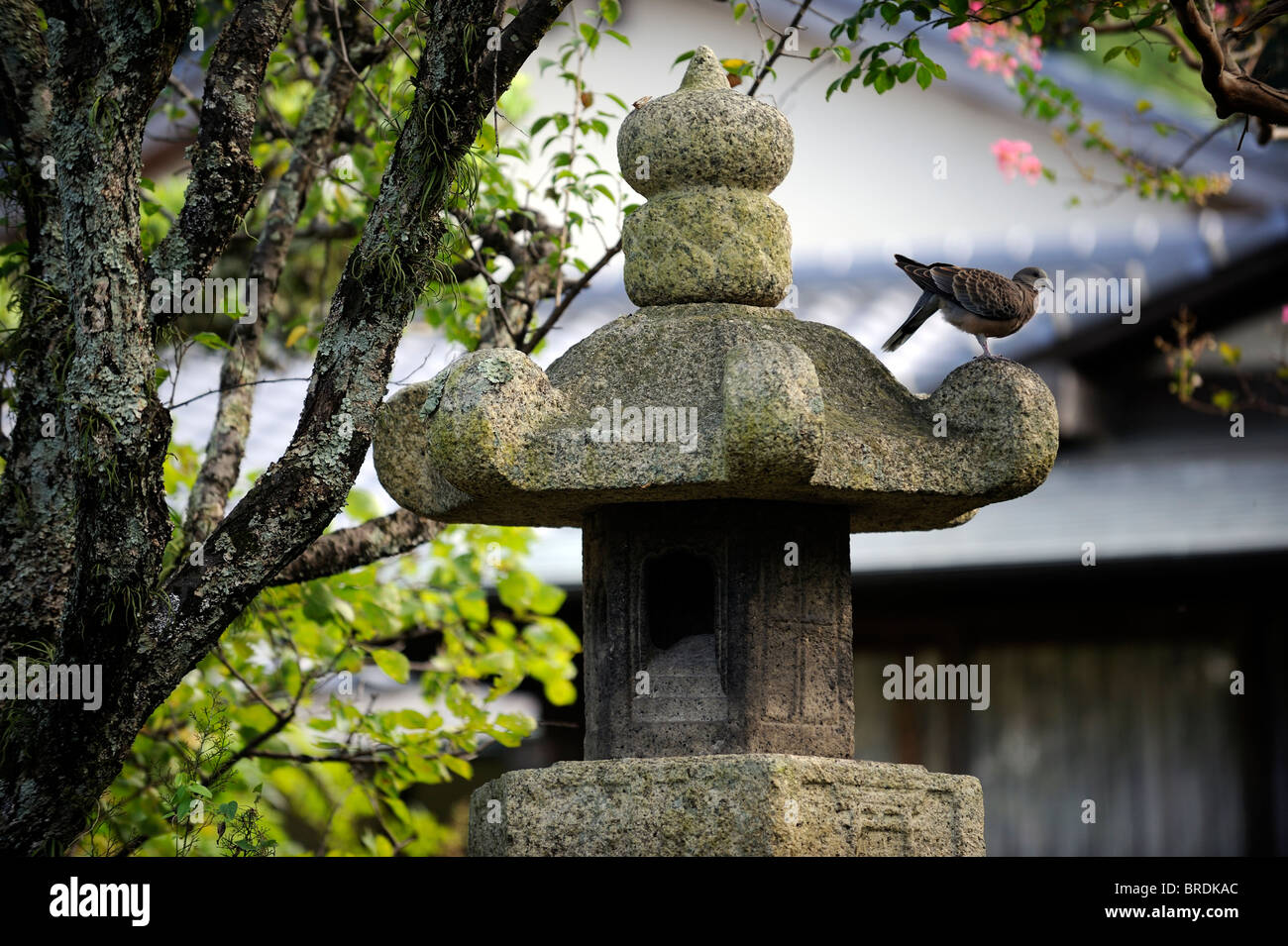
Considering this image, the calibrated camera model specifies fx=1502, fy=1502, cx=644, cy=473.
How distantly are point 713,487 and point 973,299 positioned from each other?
1.12 meters

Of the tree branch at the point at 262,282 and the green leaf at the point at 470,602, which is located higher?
the tree branch at the point at 262,282

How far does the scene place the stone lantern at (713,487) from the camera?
4016 millimetres

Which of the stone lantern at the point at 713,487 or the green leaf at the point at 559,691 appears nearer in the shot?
the stone lantern at the point at 713,487

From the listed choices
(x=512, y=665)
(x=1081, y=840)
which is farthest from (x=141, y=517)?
(x=1081, y=840)

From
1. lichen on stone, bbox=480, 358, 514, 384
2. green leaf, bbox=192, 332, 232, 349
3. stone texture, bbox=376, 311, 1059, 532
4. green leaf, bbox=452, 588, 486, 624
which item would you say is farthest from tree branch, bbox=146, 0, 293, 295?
green leaf, bbox=452, 588, 486, 624

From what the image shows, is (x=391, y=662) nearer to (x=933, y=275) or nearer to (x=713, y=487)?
(x=713, y=487)

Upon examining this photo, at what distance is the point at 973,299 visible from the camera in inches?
180

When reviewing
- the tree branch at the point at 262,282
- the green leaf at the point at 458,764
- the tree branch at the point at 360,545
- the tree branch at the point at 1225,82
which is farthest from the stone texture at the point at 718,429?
the green leaf at the point at 458,764

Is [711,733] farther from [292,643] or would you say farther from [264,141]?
[264,141]

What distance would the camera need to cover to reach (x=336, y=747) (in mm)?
6684

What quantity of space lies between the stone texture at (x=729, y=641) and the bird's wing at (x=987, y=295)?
2.48 feet

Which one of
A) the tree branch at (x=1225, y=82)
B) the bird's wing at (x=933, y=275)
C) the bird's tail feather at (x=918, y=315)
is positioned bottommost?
the bird's tail feather at (x=918, y=315)

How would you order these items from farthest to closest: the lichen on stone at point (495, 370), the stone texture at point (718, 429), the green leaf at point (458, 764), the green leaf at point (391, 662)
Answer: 1. the green leaf at point (458, 764)
2. the green leaf at point (391, 662)
3. the lichen on stone at point (495, 370)
4. the stone texture at point (718, 429)

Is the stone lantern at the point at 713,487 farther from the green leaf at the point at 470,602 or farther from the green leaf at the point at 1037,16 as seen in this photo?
the green leaf at the point at 470,602
